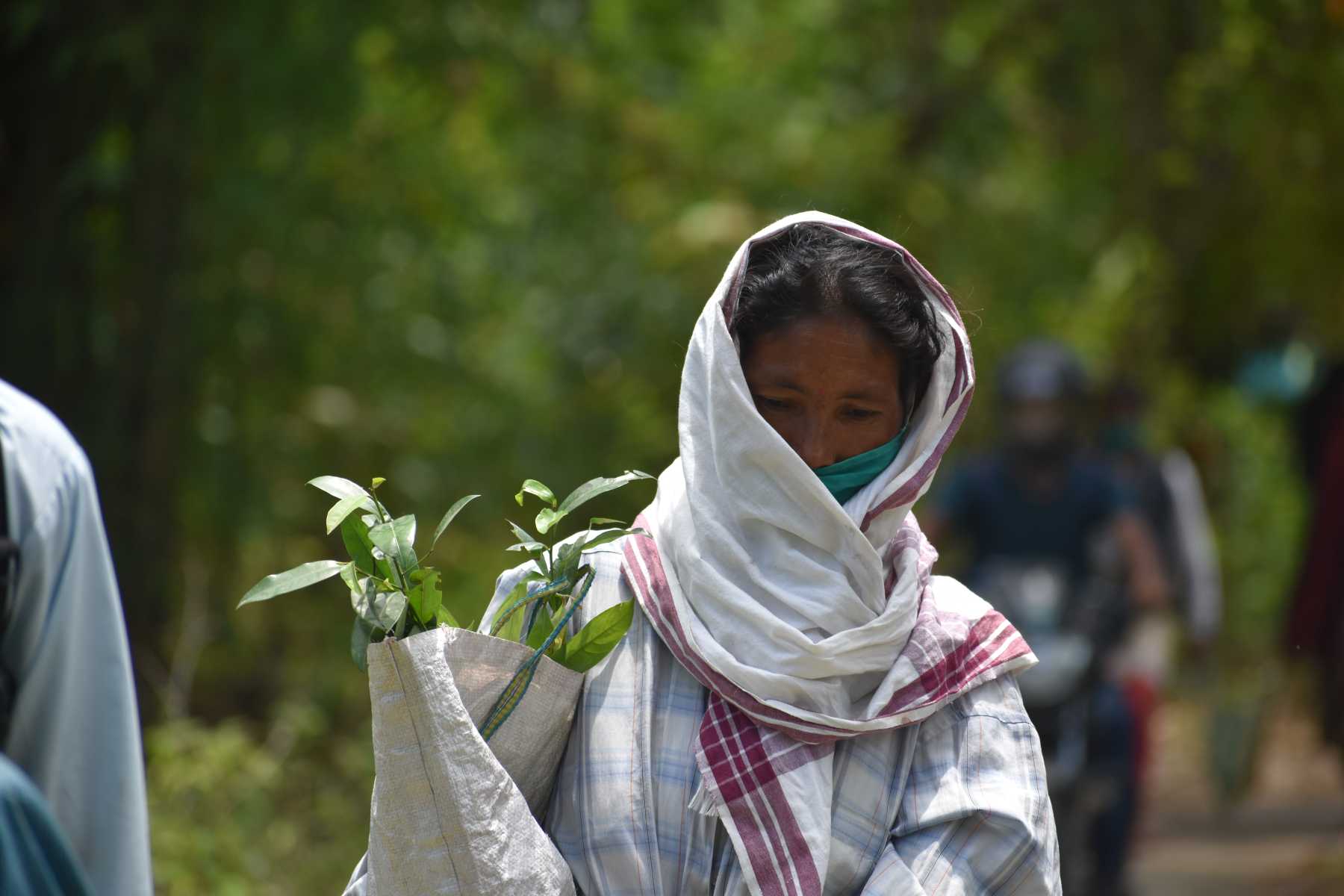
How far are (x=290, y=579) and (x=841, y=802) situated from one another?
0.67m

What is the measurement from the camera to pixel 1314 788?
9508 mm

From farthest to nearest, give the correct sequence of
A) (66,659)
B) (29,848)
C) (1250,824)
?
1. (1250,824)
2. (66,659)
3. (29,848)

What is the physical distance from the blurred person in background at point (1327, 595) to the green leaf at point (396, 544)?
5.75 m

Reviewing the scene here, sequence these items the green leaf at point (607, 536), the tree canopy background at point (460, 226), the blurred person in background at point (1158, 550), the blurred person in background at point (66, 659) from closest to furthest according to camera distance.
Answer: the green leaf at point (607, 536) < the blurred person in background at point (66, 659) < the tree canopy background at point (460, 226) < the blurred person in background at point (1158, 550)

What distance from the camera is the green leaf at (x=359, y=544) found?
71.4 inches

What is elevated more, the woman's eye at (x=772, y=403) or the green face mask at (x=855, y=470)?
the woman's eye at (x=772, y=403)

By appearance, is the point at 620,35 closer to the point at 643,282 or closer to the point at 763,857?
the point at 643,282

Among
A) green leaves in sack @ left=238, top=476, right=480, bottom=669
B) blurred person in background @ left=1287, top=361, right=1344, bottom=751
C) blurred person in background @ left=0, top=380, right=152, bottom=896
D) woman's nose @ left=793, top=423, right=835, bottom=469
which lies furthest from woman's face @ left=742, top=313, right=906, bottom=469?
blurred person in background @ left=1287, top=361, right=1344, bottom=751

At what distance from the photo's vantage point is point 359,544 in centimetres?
182

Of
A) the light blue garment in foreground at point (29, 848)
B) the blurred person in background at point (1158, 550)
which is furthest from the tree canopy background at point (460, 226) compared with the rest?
the light blue garment in foreground at point (29, 848)

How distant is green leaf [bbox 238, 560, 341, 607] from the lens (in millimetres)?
1721

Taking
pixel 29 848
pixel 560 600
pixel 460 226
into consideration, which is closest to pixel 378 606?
pixel 560 600

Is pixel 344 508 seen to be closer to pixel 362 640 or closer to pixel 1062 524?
pixel 362 640

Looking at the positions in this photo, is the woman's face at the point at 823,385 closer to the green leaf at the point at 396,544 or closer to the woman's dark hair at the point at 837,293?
the woman's dark hair at the point at 837,293
